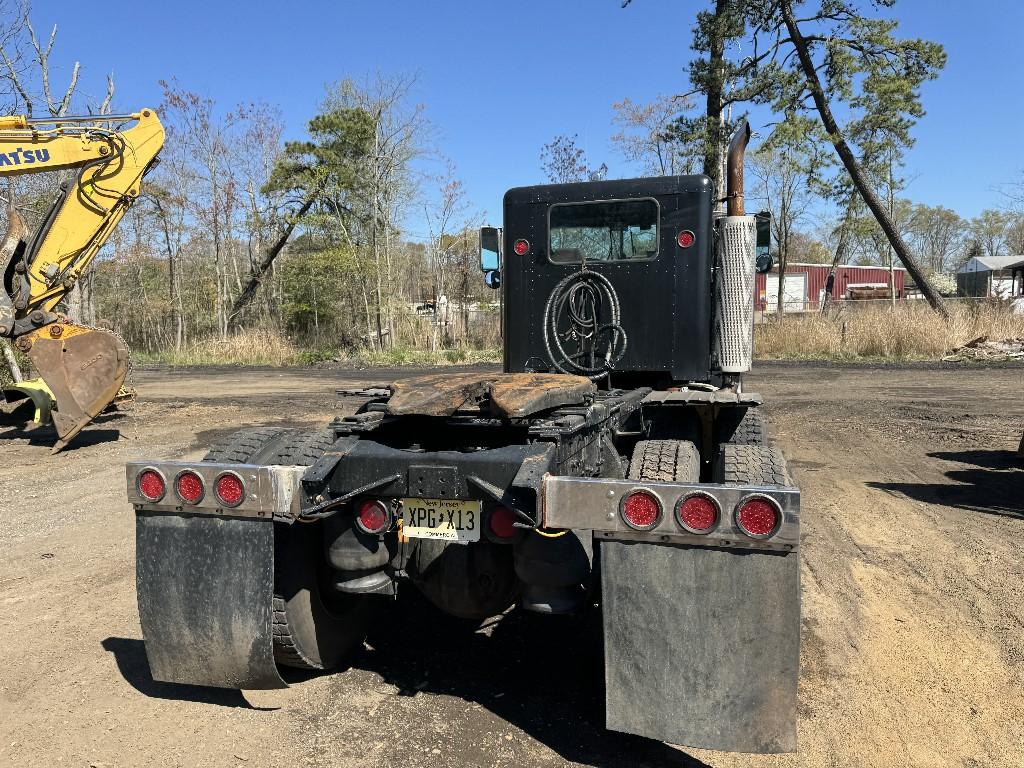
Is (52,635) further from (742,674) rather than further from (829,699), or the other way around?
(829,699)

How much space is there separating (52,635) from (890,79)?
2430 centimetres

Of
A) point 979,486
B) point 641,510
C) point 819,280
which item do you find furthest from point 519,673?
point 819,280

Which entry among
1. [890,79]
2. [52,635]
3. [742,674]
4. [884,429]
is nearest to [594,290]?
[742,674]

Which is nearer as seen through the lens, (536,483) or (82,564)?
(536,483)

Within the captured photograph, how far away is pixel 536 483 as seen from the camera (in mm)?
2576

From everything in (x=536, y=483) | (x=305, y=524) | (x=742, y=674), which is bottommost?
(x=742, y=674)

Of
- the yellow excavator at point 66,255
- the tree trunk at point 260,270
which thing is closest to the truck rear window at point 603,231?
the yellow excavator at point 66,255

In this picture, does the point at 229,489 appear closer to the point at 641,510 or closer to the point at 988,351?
the point at 641,510

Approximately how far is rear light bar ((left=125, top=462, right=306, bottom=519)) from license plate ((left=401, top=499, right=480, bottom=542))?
0.46 metres

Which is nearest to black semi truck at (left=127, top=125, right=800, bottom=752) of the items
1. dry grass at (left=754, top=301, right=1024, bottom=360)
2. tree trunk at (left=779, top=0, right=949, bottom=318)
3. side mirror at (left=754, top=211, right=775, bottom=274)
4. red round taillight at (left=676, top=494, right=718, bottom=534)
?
red round taillight at (left=676, top=494, right=718, bottom=534)

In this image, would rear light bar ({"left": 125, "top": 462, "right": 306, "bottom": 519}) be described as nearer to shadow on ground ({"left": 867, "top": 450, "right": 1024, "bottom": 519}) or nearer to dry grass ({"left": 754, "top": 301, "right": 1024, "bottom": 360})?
shadow on ground ({"left": 867, "top": 450, "right": 1024, "bottom": 519})

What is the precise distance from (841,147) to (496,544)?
944 inches

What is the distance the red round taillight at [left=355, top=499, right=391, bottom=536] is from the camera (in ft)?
9.66

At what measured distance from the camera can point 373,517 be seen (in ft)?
9.73
